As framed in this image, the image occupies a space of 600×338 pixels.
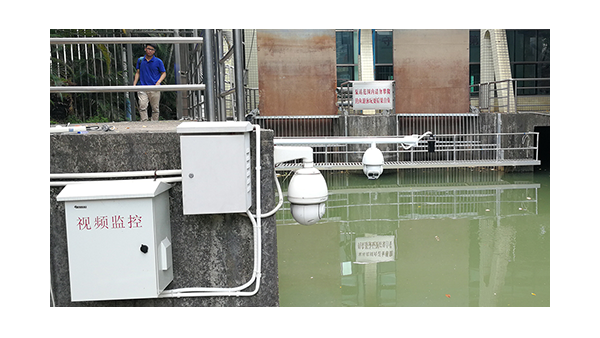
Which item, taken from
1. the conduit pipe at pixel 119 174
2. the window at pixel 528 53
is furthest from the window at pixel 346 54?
the conduit pipe at pixel 119 174

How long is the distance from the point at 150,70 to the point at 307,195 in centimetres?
559

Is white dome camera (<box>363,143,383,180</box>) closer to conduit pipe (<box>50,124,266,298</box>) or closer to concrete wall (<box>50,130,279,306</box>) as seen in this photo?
concrete wall (<box>50,130,279,306</box>)

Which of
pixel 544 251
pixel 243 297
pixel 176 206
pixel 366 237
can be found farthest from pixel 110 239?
pixel 544 251

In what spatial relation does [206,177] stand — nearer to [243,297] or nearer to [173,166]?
[173,166]

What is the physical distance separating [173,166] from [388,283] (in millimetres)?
2983

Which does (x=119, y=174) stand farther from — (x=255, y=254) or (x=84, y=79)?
(x=84, y=79)

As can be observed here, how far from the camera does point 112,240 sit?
321 centimetres

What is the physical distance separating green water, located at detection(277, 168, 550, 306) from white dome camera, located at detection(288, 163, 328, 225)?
138 centimetres

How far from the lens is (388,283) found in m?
5.55

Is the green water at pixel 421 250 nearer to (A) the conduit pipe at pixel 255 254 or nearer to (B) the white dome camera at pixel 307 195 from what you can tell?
(B) the white dome camera at pixel 307 195

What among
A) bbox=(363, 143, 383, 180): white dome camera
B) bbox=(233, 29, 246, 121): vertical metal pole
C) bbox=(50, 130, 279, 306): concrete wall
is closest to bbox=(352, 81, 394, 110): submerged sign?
bbox=(363, 143, 383, 180): white dome camera

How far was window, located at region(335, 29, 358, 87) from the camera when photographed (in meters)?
22.9

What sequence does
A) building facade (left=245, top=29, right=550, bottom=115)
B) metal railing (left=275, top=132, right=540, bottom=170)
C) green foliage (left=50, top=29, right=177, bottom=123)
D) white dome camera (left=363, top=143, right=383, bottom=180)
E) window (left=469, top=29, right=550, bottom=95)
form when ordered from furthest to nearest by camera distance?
window (left=469, top=29, right=550, bottom=95)
building facade (left=245, top=29, right=550, bottom=115)
metal railing (left=275, top=132, right=540, bottom=170)
white dome camera (left=363, top=143, right=383, bottom=180)
green foliage (left=50, top=29, right=177, bottom=123)

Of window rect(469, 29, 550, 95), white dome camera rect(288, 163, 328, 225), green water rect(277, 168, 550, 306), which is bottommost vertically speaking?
green water rect(277, 168, 550, 306)
